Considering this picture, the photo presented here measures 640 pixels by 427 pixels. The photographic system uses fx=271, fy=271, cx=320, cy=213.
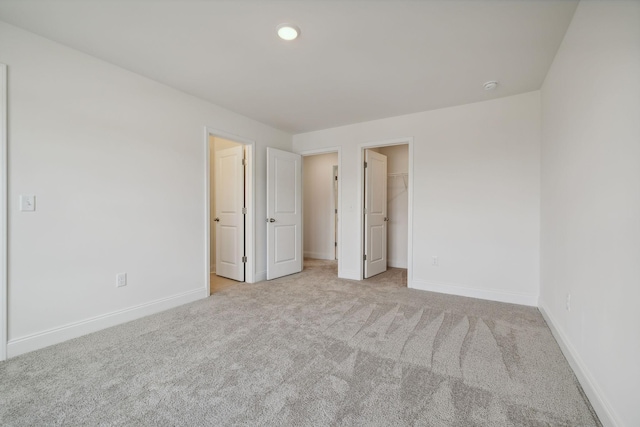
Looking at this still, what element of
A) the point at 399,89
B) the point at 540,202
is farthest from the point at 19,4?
the point at 540,202

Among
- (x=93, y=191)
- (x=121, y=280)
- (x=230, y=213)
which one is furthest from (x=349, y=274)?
(x=93, y=191)

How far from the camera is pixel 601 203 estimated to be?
4.72 ft

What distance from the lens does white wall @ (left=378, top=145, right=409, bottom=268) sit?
5.11 m

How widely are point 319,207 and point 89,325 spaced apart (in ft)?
14.6

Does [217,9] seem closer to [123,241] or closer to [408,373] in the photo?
[123,241]

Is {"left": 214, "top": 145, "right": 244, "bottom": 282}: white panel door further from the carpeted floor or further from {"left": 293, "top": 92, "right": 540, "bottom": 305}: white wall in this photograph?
{"left": 293, "top": 92, "right": 540, "bottom": 305}: white wall

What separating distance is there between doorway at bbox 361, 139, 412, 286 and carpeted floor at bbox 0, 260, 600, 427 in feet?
5.01

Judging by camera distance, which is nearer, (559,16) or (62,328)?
(559,16)

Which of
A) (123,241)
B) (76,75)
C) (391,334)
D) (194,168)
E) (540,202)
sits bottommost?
(391,334)

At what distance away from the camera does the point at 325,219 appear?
612cm

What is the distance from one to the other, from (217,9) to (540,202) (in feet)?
11.6

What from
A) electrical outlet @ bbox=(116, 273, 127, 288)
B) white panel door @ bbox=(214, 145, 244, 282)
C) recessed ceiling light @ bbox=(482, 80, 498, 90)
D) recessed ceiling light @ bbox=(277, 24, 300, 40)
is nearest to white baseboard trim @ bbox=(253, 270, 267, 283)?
white panel door @ bbox=(214, 145, 244, 282)

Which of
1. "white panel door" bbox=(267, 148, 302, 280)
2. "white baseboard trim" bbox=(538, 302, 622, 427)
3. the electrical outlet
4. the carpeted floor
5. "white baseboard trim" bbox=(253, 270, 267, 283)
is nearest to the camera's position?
"white baseboard trim" bbox=(538, 302, 622, 427)

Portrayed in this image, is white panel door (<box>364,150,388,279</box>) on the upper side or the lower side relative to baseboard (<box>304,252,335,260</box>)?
upper
